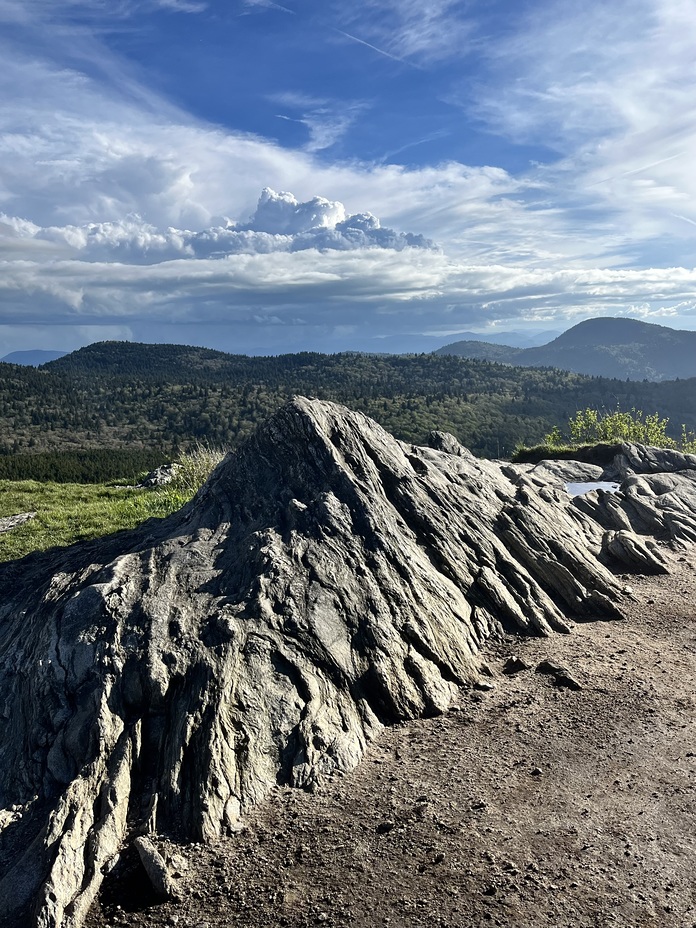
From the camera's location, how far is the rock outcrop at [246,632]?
12.3 meters

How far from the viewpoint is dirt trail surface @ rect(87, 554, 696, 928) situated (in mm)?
10359

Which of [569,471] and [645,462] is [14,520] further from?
[645,462]

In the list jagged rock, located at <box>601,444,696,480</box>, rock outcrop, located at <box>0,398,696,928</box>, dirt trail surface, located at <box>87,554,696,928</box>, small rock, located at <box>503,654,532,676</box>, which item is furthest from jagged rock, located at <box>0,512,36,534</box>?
jagged rock, located at <box>601,444,696,480</box>

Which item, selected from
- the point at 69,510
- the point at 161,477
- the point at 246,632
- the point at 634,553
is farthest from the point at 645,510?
the point at 161,477

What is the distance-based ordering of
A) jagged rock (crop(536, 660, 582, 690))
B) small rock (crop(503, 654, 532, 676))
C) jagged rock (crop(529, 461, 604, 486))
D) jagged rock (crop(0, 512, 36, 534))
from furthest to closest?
jagged rock (crop(529, 461, 604, 486)) < jagged rock (crop(0, 512, 36, 534)) < small rock (crop(503, 654, 532, 676)) < jagged rock (crop(536, 660, 582, 690))

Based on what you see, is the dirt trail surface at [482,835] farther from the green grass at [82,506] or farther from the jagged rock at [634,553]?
the green grass at [82,506]

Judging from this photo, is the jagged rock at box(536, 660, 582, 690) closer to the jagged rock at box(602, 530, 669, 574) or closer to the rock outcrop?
the rock outcrop

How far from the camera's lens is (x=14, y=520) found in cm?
3544

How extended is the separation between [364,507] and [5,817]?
12.8 m

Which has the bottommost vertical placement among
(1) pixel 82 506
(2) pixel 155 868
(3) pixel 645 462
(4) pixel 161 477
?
(2) pixel 155 868

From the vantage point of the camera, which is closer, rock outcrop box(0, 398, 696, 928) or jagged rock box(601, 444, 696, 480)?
rock outcrop box(0, 398, 696, 928)

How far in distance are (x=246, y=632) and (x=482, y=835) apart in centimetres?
715

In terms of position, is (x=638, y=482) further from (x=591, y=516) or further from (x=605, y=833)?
(x=605, y=833)

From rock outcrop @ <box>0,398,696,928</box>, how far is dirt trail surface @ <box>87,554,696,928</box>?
78 centimetres
